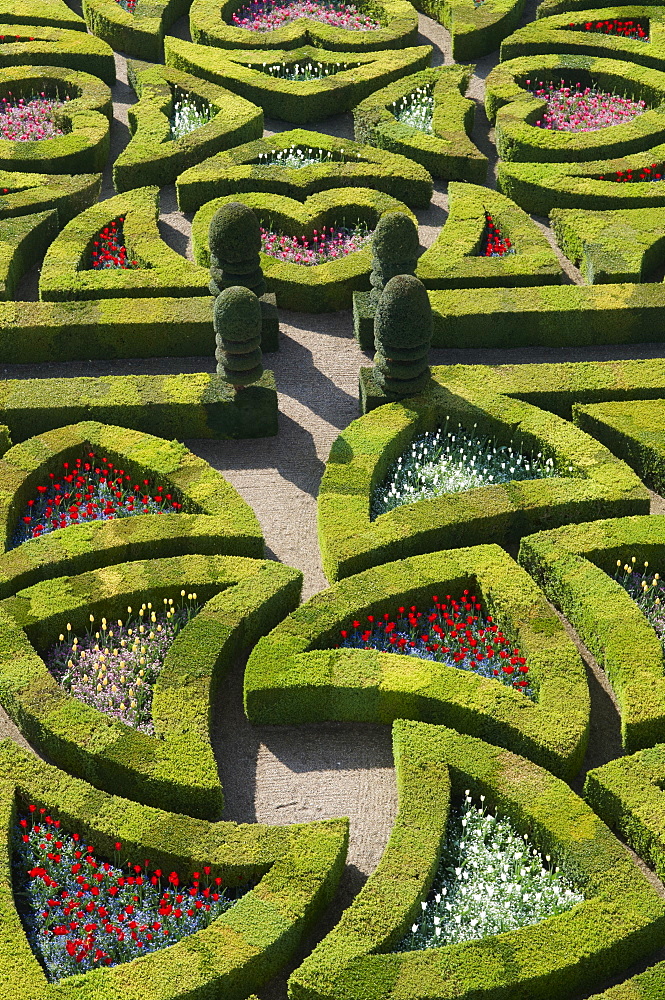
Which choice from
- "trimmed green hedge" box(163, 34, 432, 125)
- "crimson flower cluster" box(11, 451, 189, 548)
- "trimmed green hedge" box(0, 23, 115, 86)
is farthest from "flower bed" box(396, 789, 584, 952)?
"trimmed green hedge" box(0, 23, 115, 86)

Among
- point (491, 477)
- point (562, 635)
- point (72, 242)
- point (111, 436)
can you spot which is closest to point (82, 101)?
point (72, 242)

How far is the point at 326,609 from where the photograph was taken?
626 inches

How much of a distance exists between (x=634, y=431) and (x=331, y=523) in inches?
201

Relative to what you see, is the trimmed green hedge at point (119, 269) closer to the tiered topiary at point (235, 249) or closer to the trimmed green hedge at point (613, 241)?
the tiered topiary at point (235, 249)

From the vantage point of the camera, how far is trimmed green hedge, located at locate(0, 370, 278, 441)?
1939cm

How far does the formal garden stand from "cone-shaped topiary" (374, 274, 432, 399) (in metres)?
0.07

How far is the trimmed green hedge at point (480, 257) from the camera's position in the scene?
22.5m

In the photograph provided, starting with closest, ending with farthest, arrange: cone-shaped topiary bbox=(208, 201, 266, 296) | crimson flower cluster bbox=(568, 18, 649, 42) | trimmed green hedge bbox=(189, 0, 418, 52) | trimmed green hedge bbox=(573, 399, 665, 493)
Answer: trimmed green hedge bbox=(573, 399, 665, 493)
cone-shaped topiary bbox=(208, 201, 266, 296)
trimmed green hedge bbox=(189, 0, 418, 52)
crimson flower cluster bbox=(568, 18, 649, 42)

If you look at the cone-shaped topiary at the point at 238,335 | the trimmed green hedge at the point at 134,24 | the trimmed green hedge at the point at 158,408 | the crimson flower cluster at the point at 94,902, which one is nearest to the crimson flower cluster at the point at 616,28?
the trimmed green hedge at the point at 134,24

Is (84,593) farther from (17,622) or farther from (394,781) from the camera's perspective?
(394,781)

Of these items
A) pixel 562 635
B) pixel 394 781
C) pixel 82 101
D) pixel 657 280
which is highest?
pixel 82 101

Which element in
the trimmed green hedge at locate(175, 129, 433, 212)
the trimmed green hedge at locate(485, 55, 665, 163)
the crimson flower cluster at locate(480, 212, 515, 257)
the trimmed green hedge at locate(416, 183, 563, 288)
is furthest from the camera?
the trimmed green hedge at locate(485, 55, 665, 163)

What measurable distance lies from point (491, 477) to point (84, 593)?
6.40 metres

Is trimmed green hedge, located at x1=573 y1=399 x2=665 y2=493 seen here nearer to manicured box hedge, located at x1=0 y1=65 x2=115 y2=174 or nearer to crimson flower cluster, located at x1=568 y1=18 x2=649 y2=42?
manicured box hedge, located at x1=0 y1=65 x2=115 y2=174
